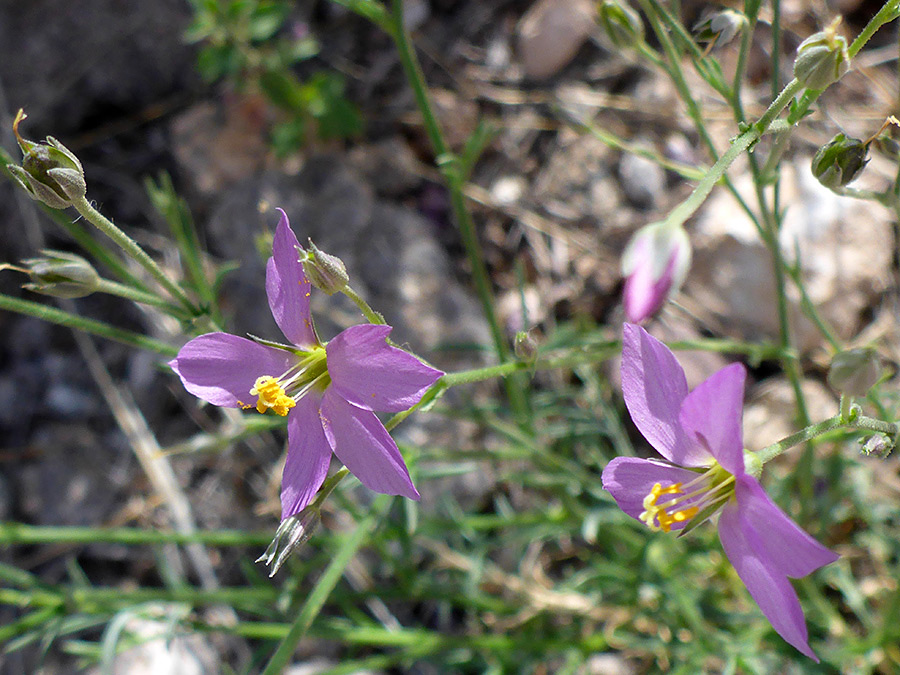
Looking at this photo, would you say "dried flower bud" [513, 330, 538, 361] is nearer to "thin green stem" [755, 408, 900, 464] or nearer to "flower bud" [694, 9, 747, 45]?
"thin green stem" [755, 408, 900, 464]

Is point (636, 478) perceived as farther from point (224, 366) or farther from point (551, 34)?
point (551, 34)

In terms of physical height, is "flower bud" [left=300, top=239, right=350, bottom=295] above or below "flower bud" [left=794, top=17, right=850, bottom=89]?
below

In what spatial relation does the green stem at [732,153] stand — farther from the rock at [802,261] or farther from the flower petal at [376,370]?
the rock at [802,261]

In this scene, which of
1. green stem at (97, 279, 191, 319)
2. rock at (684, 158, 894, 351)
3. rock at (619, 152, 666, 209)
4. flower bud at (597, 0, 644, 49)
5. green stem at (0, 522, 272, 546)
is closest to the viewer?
green stem at (97, 279, 191, 319)

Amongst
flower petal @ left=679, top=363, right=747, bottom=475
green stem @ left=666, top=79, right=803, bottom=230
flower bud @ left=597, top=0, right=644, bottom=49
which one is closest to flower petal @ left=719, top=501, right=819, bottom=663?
flower petal @ left=679, top=363, right=747, bottom=475

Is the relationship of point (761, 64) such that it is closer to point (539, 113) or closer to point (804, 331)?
point (539, 113)

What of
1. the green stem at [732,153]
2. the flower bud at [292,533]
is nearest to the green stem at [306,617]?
the flower bud at [292,533]

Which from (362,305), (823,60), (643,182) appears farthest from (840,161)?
(643,182)
